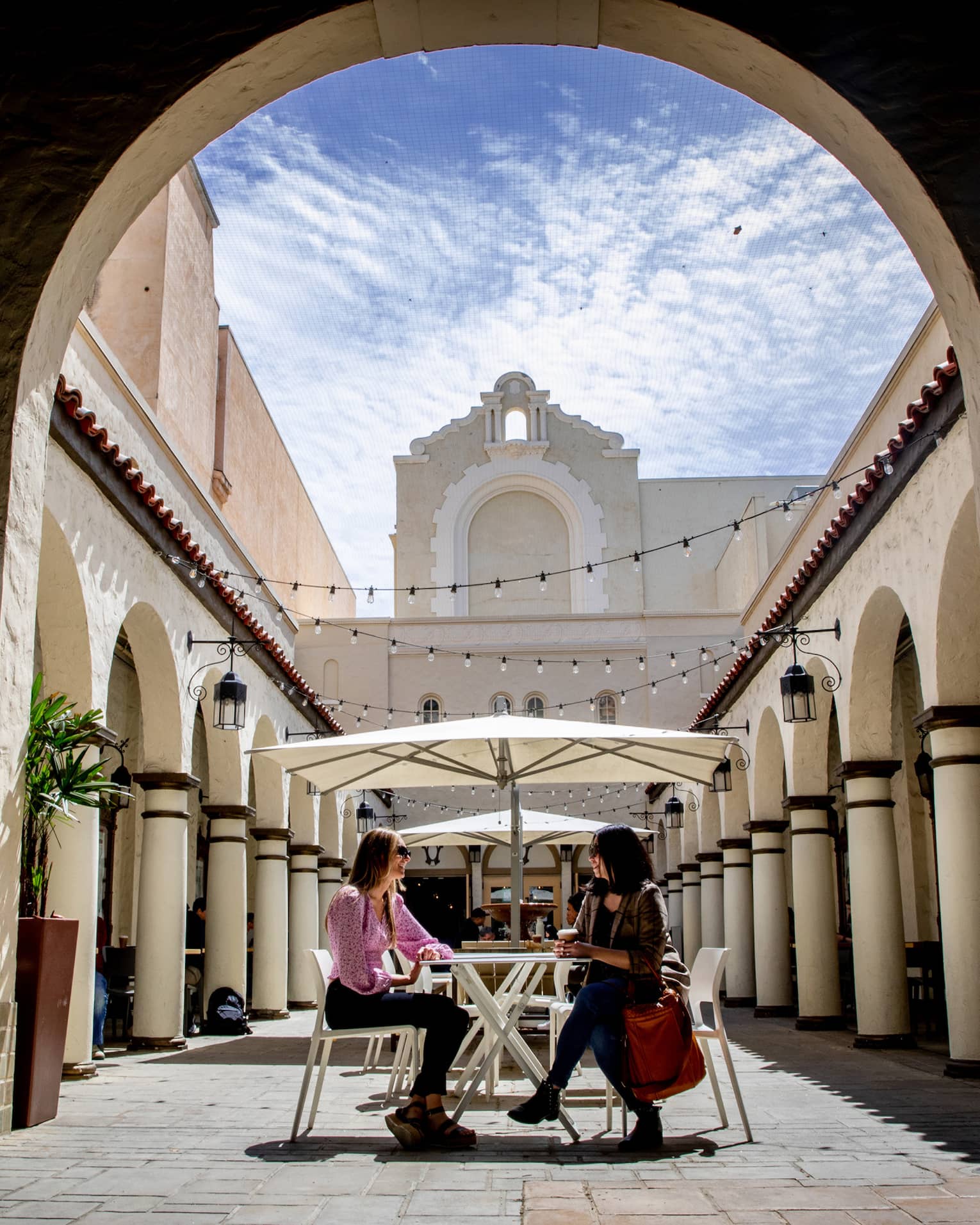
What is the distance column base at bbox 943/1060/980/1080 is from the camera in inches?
364

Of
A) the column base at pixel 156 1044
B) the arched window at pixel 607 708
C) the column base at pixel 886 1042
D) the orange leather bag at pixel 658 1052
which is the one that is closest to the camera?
the orange leather bag at pixel 658 1052

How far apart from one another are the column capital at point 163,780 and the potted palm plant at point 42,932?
15.4 ft

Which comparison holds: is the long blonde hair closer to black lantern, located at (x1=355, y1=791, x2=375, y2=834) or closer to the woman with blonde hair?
the woman with blonde hair

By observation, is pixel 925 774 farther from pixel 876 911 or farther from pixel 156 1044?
pixel 156 1044

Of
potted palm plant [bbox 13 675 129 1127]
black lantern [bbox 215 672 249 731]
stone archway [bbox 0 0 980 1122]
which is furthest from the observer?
black lantern [bbox 215 672 249 731]

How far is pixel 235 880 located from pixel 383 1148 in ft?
32.2

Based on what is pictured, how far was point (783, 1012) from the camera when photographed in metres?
17.4

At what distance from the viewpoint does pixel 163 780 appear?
1260cm

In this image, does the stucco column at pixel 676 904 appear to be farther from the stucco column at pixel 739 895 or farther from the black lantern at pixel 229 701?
the black lantern at pixel 229 701

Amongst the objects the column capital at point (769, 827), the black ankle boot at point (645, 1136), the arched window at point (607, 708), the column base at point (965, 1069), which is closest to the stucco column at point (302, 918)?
the column capital at point (769, 827)

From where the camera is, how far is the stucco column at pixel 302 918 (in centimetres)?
2080

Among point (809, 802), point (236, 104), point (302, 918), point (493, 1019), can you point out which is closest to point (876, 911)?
point (809, 802)

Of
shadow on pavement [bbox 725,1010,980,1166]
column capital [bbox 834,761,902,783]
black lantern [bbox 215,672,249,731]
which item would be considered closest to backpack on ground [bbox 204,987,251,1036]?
black lantern [bbox 215,672,249,731]

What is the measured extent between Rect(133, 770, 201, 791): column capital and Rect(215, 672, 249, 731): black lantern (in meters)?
0.61
